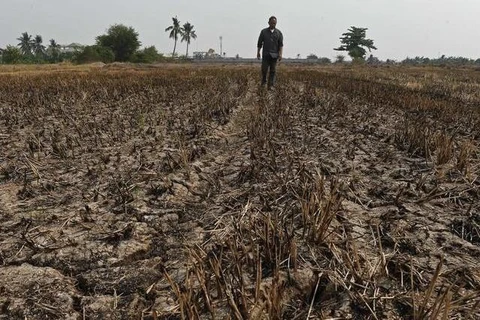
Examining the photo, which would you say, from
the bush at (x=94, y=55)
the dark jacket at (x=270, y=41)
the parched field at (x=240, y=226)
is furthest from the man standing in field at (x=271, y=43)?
the bush at (x=94, y=55)

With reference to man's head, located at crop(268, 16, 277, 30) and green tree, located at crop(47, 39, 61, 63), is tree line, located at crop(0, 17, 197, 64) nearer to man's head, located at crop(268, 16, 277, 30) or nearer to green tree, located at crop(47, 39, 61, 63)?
green tree, located at crop(47, 39, 61, 63)

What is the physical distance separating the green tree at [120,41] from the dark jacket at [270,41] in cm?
5985

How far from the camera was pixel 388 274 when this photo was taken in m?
1.88

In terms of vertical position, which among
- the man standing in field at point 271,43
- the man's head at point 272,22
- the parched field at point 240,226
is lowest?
the parched field at point 240,226

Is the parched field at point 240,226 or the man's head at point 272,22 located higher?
the man's head at point 272,22

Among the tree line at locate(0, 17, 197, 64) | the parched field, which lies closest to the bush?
the tree line at locate(0, 17, 197, 64)

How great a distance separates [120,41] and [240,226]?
67795 mm

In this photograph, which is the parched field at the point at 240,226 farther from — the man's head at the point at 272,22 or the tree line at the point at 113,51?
the tree line at the point at 113,51

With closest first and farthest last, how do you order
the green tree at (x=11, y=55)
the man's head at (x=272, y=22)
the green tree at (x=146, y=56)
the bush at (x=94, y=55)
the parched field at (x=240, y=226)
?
the parched field at (x=240, y=226), the man's head at (x=272, y=22), the bush at (x=94, y=55), the green tree at (x=11, y=55), the green tree at (x=146, y=56)

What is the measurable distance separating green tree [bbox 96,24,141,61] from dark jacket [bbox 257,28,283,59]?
5985cm

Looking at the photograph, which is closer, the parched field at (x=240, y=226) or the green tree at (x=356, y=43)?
the parched field at (x=240, y=226)

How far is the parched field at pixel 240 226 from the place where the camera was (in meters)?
1.68

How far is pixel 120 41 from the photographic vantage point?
6300cm

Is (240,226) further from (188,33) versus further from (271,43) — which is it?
(188,33)
